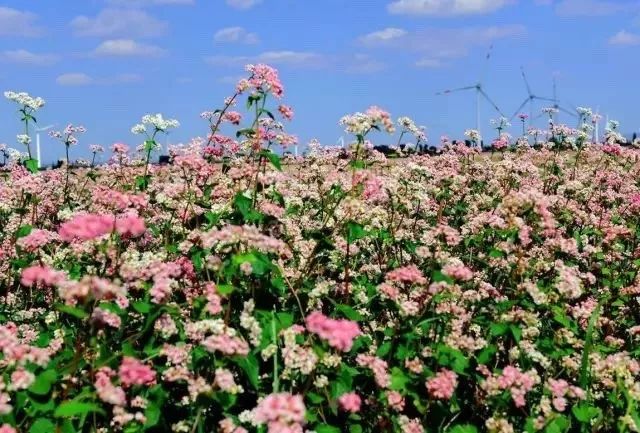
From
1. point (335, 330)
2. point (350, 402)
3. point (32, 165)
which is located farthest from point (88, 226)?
point (32, 165)

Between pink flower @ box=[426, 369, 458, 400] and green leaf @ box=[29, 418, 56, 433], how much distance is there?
265 centimetres

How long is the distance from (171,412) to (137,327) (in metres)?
1.12

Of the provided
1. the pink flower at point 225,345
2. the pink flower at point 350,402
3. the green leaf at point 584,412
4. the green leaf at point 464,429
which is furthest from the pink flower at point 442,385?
the pink flower at point 225,345

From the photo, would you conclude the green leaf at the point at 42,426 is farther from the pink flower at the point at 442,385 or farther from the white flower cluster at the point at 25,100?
the white flower cluster at the point at 25,100

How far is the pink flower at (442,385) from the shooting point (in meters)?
5.59

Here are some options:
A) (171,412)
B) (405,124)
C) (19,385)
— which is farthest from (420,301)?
(405,124)

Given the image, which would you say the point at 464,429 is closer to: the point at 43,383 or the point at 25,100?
the point at 43,383

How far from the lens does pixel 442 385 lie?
562cm

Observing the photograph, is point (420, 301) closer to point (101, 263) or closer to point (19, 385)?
point (101, 263)

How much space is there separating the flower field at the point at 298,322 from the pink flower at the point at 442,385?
0.02m

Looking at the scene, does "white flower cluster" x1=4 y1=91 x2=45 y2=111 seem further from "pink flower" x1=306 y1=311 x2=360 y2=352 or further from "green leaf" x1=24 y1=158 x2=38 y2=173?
"pink flower" x1=306 y1=311 x2=360 y2=352

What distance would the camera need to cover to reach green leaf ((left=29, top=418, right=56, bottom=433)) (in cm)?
528

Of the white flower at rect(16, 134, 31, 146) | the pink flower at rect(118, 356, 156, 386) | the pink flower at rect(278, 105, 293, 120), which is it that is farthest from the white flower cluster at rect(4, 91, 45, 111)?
the pink flower at rect(118, 356, 156, 386)

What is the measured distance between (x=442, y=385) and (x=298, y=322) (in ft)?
5.97
